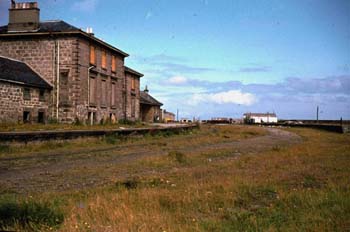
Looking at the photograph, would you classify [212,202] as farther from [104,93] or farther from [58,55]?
[104,93]

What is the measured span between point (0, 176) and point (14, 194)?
2.49m

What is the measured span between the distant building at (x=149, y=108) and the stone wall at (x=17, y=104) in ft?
69.9

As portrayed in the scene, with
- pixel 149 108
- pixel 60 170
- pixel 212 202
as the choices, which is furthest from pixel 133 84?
pixel 212 202

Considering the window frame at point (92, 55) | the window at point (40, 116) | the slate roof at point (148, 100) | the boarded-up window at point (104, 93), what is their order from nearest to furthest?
the window at point (40, 116) < the window frame at point (92, 55) < the boarded-up window at point (104, 93) < the slate roof at point (148, 100)

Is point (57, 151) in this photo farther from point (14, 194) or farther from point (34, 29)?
point (34, 29)

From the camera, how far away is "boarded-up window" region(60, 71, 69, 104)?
90.5ft

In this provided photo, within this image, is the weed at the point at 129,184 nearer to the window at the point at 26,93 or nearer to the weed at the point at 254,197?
the weed at the point at 254,197

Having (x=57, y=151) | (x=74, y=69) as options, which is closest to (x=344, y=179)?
(x=57, y=151)

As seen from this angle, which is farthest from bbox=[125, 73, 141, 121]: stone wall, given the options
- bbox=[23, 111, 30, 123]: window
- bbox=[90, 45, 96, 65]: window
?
bbox=[23, 111, 30, 123]: window

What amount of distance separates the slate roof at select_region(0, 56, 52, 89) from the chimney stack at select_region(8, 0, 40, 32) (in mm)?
2719

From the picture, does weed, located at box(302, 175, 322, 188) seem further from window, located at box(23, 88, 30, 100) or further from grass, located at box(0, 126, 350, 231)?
window, located at box(23, 88, 30, 100)

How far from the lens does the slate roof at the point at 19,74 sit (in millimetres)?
23719

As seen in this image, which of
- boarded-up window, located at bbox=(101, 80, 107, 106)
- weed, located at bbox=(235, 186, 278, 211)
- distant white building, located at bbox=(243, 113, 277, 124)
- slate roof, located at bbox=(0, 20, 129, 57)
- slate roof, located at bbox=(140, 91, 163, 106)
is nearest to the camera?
weed, located at bbox=(235, 186, 278, 211)

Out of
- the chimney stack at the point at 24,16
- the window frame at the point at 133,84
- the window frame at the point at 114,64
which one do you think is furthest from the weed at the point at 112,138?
the window frame at the point at 133,84
